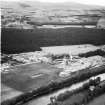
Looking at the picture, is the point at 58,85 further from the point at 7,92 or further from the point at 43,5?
the point at 43,5

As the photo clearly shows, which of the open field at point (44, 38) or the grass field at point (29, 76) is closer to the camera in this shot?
the grass field at point (29, 76)

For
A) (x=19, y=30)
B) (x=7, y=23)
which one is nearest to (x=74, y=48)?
(x=19, y=30)

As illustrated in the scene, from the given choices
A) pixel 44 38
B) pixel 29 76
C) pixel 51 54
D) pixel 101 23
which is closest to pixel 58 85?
pixel 29 76

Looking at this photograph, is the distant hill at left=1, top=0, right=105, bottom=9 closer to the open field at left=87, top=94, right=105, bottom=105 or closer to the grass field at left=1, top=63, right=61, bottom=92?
the grass field at left=1, top=63, right=61, bottom=92

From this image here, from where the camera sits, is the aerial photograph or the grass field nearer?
the aerial photograph

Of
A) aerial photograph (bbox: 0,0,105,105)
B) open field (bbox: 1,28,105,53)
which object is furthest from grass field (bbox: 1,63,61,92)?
open field (bbox: 1,28,105,53)

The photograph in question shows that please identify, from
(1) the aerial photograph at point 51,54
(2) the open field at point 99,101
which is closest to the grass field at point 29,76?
(1) the aerial photograph at point 51,54

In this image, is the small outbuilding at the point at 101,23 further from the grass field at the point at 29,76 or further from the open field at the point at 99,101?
the open field at the point at 99,101
